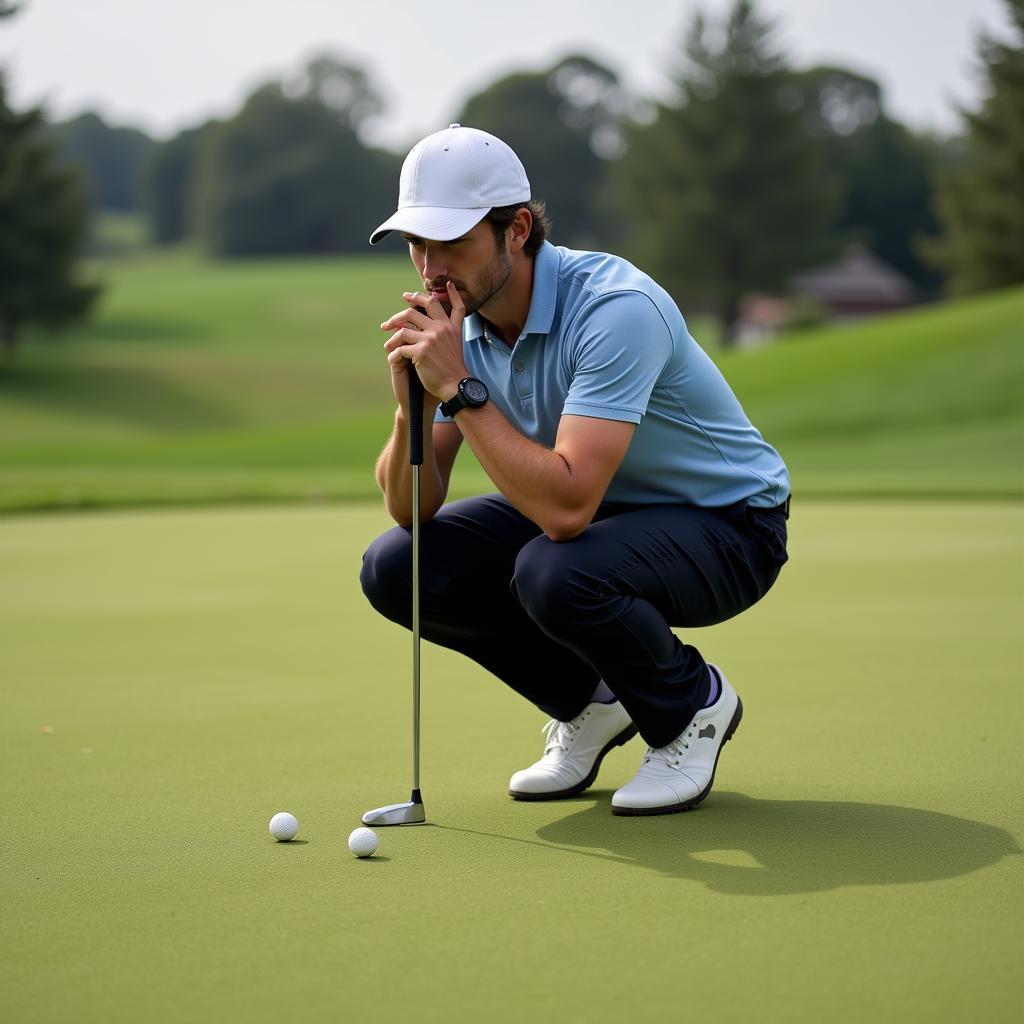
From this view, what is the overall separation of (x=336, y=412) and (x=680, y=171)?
792 inches

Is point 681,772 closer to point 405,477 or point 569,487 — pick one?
point 569,487

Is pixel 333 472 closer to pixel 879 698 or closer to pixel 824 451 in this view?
pixel 824 451

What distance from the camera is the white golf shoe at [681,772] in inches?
135

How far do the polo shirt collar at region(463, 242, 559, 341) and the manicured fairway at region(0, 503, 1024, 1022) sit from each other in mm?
1022

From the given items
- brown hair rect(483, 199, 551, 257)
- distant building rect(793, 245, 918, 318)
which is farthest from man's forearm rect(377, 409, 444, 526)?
distant building rect(793, 245, 918, 318)

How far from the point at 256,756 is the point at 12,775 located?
572mm

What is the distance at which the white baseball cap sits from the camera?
3309 mm

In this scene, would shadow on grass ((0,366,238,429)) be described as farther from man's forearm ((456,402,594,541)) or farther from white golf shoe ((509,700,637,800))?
man's forearm ((456,402,594,541))

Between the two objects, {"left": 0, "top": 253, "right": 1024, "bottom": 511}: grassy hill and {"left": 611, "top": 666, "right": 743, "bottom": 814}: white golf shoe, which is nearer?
{"left": 611, "top": 666, "right": 743, "bottom": 814}: white golf shoe

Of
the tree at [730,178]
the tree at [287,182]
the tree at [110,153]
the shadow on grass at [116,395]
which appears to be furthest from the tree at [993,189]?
the tree at [110,153]

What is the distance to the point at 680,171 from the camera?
1973 inches

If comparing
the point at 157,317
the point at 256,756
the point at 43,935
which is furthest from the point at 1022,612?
the point at 157,317

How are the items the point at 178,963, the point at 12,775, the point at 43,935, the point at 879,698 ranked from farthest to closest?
the point at 879,698 → the point at 12,775 → the point at 43,935 → the point at 178,963

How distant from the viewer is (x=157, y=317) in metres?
52.8
